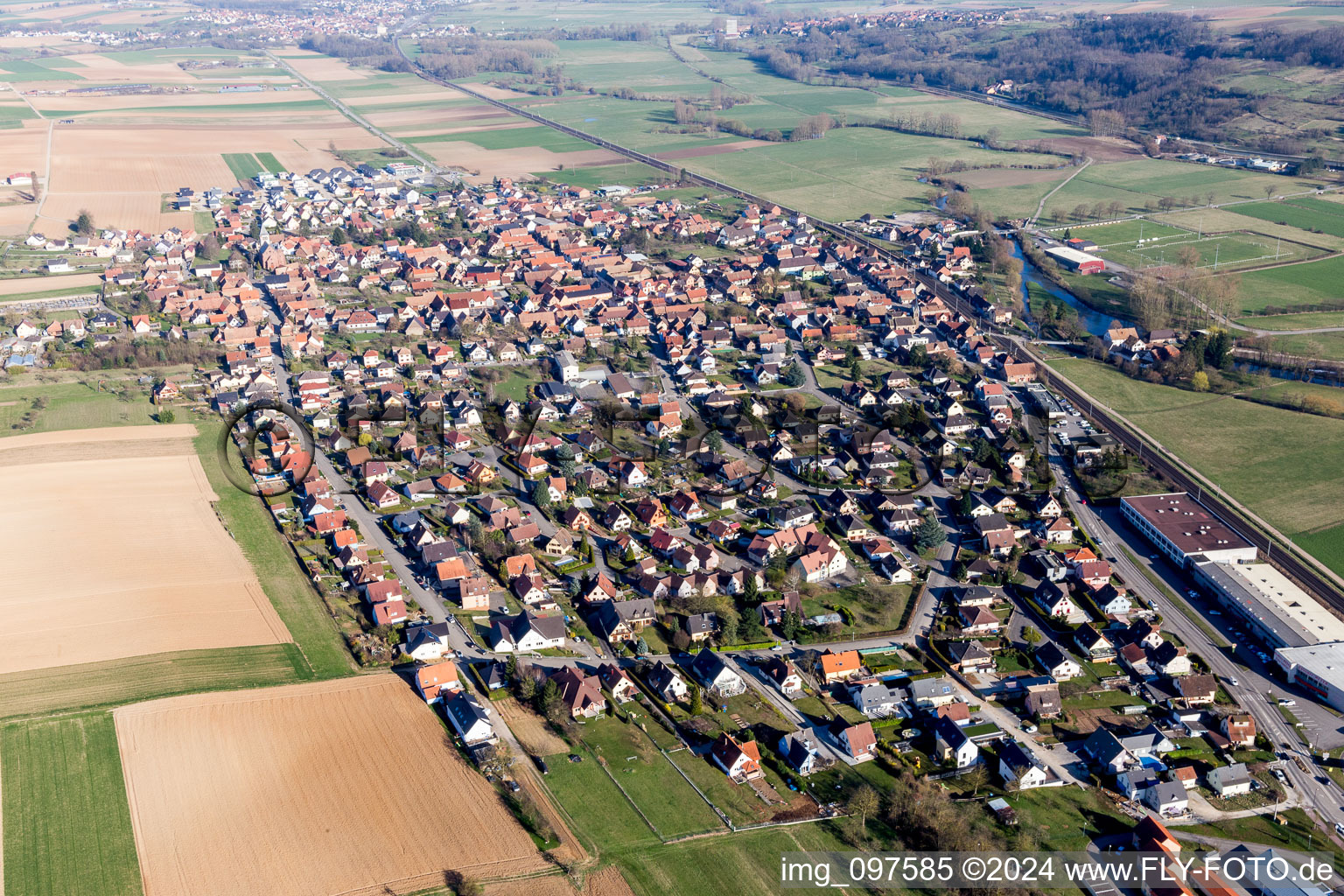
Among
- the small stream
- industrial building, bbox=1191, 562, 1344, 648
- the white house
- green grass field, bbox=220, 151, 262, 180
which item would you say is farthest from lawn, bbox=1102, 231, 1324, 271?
green grass field, bbox=220, 151, 262, 180

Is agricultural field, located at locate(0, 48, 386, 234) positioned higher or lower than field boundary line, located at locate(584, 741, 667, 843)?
higher

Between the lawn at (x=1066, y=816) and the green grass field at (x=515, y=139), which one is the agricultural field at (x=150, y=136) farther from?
the lawn at (x=1066, y=816)

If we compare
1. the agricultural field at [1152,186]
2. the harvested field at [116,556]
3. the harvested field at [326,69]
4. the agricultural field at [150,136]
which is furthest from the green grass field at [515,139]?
the harvested field at [116,556]

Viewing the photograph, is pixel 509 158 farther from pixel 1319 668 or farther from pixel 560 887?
pixel 560 887

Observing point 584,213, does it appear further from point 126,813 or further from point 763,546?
point 126,813

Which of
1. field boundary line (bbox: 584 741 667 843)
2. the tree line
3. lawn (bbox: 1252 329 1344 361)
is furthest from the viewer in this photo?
the tree line

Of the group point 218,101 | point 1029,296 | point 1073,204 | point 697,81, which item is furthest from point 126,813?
point 697,81

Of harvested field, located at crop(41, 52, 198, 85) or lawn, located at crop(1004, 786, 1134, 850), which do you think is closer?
lawn, located at crop(1004, 786, 1134, 850)

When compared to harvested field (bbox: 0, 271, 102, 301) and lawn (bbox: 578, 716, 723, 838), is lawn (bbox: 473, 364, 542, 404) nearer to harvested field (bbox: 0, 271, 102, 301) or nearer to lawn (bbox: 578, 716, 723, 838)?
lawn (bbox: 578, 716, 723, 838)
